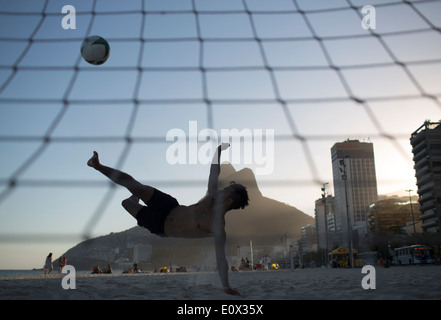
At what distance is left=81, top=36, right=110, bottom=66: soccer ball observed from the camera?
174 inches

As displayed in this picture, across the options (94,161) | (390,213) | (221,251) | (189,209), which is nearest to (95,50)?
(94,161)

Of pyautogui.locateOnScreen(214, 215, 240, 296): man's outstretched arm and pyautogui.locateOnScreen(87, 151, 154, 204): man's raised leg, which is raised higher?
pyautogui.locateOnScreen(87, 151, 154, 204): man's raised leg

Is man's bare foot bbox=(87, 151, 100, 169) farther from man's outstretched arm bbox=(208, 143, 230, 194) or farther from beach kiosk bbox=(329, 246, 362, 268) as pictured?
beach kiosk bbox=(329, 246, 362, 268)

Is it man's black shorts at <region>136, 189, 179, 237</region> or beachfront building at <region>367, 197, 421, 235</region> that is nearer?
man's black shorts at <region>136, 189, 179, 237</region>

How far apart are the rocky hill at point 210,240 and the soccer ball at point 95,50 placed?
55.4 meters

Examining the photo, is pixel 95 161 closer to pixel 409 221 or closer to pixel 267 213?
pixel 409 221

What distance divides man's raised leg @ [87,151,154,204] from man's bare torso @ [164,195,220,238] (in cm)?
27

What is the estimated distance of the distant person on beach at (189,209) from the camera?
2951mm

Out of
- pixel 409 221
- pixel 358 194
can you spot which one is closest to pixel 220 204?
pixel 409 221

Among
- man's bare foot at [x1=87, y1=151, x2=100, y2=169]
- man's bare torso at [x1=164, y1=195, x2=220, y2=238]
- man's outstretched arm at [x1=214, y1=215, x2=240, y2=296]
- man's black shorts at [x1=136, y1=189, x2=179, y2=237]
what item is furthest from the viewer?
man's bare foot at [x1=87, y1=151, x2=100, y2=169]

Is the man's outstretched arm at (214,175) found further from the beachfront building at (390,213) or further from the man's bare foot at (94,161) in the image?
A: the beachfront building at (390,213)

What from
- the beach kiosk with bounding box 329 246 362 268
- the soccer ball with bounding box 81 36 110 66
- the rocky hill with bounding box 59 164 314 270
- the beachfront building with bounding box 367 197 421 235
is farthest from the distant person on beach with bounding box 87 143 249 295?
the beachfront building with bounding box 367 197 421 235
